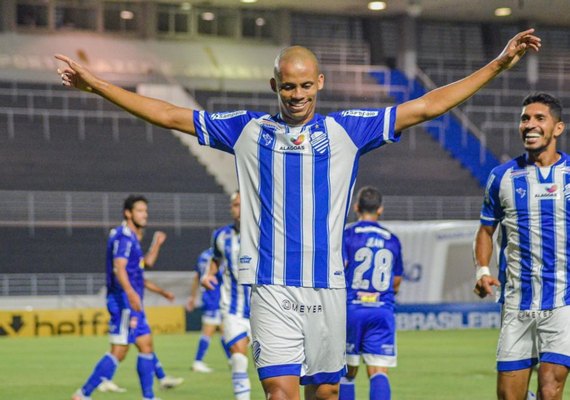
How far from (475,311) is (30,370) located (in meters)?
12.3

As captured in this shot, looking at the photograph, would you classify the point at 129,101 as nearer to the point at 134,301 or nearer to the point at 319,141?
the point at 319,141

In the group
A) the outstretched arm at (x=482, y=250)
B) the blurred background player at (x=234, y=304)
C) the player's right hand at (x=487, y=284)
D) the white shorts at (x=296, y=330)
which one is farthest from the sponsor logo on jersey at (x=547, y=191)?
the blurred background player at (x=234, y=304)

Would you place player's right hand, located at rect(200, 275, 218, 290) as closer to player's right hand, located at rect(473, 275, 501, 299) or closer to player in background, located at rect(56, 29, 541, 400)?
player's right hand, located at rect(473, 275, 501, 299)

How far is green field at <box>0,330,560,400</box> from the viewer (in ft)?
41.6

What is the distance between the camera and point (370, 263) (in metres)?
→ 9.48

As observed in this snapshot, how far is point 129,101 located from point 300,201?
95cm

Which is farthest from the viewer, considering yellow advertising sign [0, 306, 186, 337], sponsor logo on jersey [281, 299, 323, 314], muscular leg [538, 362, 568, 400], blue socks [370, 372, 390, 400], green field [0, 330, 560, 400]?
yellow advertising sign [0, 306, 186, 337]

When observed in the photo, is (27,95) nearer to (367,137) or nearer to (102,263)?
(102,263)

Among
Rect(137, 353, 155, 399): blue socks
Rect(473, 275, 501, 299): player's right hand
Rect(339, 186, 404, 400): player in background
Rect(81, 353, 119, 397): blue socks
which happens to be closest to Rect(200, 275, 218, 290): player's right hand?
Rect(137, 353, 155, 399): blue socks

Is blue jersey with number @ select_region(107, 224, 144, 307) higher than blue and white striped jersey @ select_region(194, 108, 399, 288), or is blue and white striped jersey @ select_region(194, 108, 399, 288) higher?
blue and white striped jersey @ select_region(194, 108, 399, 288)

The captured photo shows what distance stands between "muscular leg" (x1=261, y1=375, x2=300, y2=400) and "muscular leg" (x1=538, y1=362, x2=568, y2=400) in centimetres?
211

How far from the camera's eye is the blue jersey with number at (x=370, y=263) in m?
9.46

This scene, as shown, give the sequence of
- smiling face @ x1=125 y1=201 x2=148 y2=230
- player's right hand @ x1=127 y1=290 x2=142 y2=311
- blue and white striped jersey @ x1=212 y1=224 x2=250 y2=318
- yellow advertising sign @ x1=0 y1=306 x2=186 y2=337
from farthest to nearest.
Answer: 1. yellow advertising sign @ x1=0 y1=306 x2=186 y2=337
2. smiling face @ x1=125 y1=201 x2=148 y2=230
3. blue and white striped jersey @ x1=212 y1=224 x2=250 y2=318
4. player's right hand @ x1=127 y1=290 x2=142 y2=311

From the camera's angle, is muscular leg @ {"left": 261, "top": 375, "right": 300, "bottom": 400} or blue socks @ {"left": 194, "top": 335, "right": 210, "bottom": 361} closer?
→ muscular leg @ {"left": 261, "top": 375, "right": 300, "bottom": 400}
